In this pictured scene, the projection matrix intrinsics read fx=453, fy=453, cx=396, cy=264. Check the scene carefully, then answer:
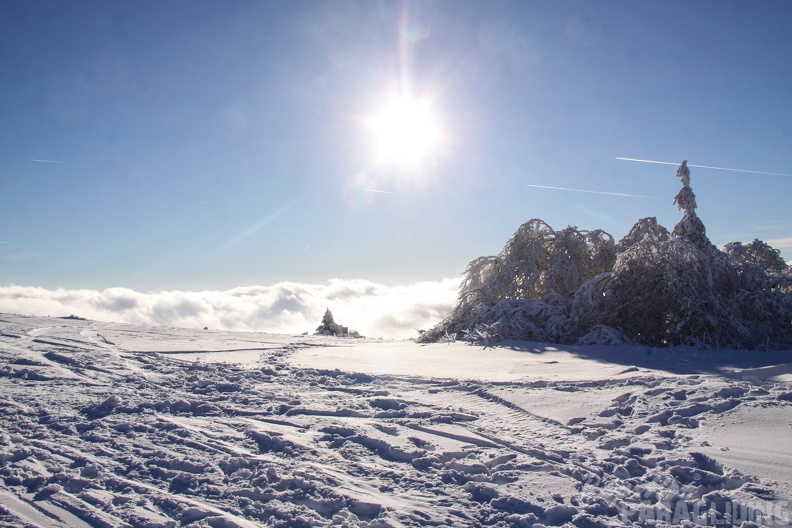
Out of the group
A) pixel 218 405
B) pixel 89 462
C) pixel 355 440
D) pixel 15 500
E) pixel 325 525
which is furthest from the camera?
pixel 218 405

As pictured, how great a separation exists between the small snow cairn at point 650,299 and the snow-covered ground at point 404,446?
2.08m

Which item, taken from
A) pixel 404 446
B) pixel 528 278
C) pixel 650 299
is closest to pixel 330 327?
pixel 528 278

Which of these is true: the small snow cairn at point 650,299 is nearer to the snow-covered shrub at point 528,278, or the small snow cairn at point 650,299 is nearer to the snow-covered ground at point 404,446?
the snow-covered shrub at point 528,278

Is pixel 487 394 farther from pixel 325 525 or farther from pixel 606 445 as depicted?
pixel 325 525

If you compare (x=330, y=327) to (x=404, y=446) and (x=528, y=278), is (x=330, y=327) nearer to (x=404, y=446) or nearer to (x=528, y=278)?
(x=528, y=278)

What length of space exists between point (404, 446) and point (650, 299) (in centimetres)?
771

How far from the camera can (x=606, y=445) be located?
3.51 meters

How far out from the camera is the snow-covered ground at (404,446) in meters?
2.70

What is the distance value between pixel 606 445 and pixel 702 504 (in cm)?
92

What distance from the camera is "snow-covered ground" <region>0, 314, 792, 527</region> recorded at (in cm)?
270

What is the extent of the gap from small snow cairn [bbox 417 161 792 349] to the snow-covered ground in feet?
6.82

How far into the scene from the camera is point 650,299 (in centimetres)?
934

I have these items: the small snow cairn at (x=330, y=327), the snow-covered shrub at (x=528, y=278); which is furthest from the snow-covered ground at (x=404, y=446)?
the small snow cairn at (x=330, y=327)

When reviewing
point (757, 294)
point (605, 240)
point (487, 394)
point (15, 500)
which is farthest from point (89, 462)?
point (605, 240)
